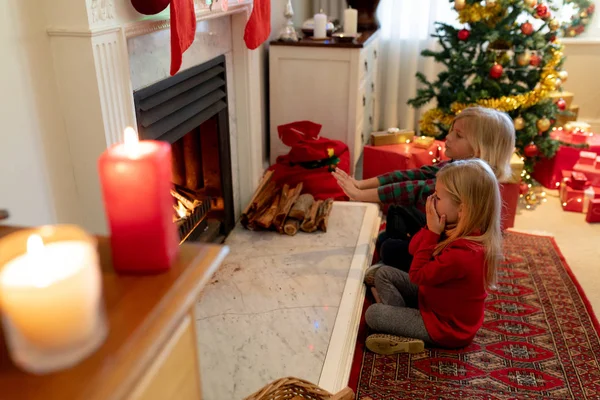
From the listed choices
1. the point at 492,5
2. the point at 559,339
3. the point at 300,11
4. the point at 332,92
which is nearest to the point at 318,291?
the point at 559,339

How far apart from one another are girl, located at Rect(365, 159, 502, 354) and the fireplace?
0.82 metres

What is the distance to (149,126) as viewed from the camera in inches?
65.8

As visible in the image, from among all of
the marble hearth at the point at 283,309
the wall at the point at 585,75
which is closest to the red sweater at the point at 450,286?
the marble hearth at the point at 283,309

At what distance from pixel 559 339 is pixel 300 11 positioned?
9.04 feet

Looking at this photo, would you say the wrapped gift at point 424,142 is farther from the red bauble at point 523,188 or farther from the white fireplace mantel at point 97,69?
the white fireplace mantel at point 97,69

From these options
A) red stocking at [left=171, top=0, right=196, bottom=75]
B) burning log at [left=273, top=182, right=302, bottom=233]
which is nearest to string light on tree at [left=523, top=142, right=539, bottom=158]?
burning log at [left=273, top=182, right=302, bottom=233]

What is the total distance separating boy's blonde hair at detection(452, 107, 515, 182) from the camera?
1.97 metres

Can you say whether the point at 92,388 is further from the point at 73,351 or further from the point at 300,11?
the point at 300,11

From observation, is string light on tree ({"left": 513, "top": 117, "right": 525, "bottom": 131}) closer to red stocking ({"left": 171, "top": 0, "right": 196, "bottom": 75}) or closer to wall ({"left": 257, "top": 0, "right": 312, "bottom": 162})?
wall ({"left": 257, "top": 0, "right": 312, "bottom": 162})

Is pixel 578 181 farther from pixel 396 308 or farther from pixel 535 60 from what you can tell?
pixel 396 308

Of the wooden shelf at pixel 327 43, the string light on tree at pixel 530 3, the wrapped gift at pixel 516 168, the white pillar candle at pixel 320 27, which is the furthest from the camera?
the white pillar candle at pixel 320 27

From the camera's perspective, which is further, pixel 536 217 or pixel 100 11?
pixel 536 217

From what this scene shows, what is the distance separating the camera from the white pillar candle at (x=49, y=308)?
0.45 meters

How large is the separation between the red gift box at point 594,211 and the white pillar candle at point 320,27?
1756 millimetres
